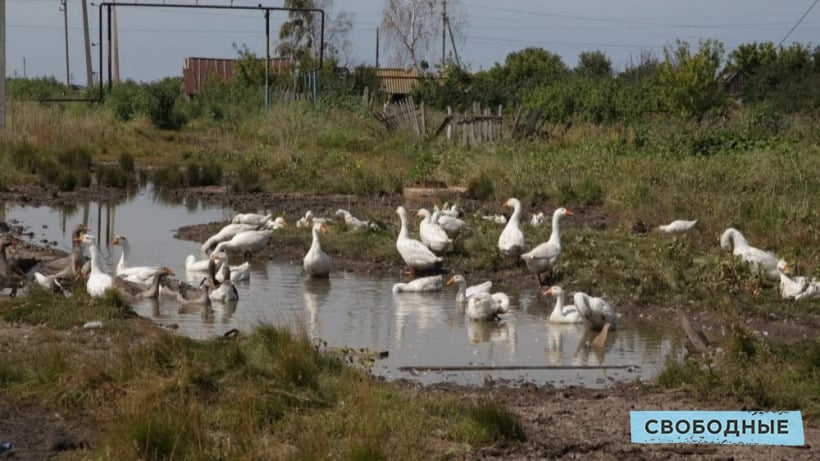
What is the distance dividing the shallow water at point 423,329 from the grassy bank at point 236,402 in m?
1.09

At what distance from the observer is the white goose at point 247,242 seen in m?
18.6

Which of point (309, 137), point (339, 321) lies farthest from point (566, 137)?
point (339, 321)

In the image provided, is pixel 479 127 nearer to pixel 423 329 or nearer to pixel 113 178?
pixel 113 178

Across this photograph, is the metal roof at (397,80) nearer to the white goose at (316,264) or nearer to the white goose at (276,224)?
the white goose at (276,224)

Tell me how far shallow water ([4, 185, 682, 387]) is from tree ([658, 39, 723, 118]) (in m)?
34.3

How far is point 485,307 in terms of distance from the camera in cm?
1370

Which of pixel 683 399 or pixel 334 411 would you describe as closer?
pixel 334 411

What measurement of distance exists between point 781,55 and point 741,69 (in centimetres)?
345

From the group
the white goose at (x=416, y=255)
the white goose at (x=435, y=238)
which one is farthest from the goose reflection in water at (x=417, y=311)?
the white goose at (x=435, y=238)

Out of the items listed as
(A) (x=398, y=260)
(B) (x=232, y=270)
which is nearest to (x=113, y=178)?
(A) (x=398, y=260)

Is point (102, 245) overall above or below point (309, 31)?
below

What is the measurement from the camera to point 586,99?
46.7 meters

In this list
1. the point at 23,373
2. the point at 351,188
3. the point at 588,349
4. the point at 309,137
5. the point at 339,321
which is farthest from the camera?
the point at 309,137

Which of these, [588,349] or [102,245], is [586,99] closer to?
[102,245]
